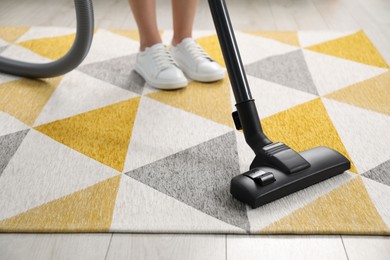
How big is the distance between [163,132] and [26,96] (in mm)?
434

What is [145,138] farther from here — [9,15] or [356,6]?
[356,6]

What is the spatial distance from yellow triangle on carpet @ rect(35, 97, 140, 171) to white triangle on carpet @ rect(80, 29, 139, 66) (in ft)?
1.22

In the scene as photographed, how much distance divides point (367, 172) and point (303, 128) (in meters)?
0.21

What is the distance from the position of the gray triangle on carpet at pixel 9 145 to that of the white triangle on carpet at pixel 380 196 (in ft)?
2.39

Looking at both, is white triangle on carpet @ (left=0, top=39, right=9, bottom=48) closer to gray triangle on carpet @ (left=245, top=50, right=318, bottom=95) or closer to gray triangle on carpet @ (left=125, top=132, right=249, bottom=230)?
gray triangle on carpet @ (left=245, top=50, right=318, bottom=95)

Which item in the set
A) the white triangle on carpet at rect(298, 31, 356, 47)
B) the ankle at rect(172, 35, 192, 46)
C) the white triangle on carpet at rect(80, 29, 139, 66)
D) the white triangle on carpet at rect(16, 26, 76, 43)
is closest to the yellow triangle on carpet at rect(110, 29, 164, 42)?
the white triangle on carpet at rect(80, 29, 139, 66)

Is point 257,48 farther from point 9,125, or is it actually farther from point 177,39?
point 9,125

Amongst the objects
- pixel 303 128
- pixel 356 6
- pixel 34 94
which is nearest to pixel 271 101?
pixel 303 128

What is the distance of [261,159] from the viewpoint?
0.96 meters

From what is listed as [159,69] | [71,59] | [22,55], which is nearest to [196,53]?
[159,69]

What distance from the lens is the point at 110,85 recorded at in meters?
1.44

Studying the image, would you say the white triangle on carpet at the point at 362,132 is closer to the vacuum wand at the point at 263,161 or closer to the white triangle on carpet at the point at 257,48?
the vacuum wand at the point at 263,161

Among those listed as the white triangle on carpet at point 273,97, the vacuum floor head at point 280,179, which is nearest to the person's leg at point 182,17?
the white triangle on carpet at point 273,97

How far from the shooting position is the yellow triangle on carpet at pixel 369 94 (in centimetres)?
132
